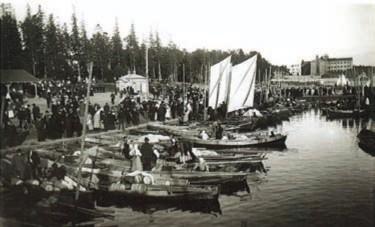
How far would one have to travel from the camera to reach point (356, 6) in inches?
351

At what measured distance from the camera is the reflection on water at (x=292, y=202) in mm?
9914

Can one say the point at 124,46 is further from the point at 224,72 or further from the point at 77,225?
the point at 77,225

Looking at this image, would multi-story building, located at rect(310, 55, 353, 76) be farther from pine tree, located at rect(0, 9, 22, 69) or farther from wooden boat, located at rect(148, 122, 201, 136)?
pine tree, located at rect(0, 9, 22, 69)

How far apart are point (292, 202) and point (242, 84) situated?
11930 mm

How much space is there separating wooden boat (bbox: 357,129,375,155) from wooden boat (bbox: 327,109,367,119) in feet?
26.9

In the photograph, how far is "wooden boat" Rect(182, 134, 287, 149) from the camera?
17.2 metres

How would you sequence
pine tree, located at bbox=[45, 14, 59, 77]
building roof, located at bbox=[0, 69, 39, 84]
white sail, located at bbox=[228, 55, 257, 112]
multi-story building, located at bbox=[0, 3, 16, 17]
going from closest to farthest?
multi-story building, located at bbox=[0, 3, 16, 17] < building roof, located at bbox=[0, 69, 39, 84] < pine tree, located at bbox=[45, 14, 59, 77] < white sail, located at bbox=[228, 55, 257, 112]

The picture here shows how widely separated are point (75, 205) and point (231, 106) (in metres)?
13.1

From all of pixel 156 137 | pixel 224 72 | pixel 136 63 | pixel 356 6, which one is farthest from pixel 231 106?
pixel 356 6

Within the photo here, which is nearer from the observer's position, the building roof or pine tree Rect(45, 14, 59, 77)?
the building roof

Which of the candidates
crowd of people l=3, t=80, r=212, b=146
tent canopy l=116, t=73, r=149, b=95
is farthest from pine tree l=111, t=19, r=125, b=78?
crowd of people l=3, t=80, r=212, b=146

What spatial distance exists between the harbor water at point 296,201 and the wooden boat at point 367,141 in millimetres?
243

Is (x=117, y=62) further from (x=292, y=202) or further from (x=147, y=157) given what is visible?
(x=292, y=202)

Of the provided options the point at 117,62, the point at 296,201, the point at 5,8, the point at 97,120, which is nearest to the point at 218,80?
the point at 117,62
